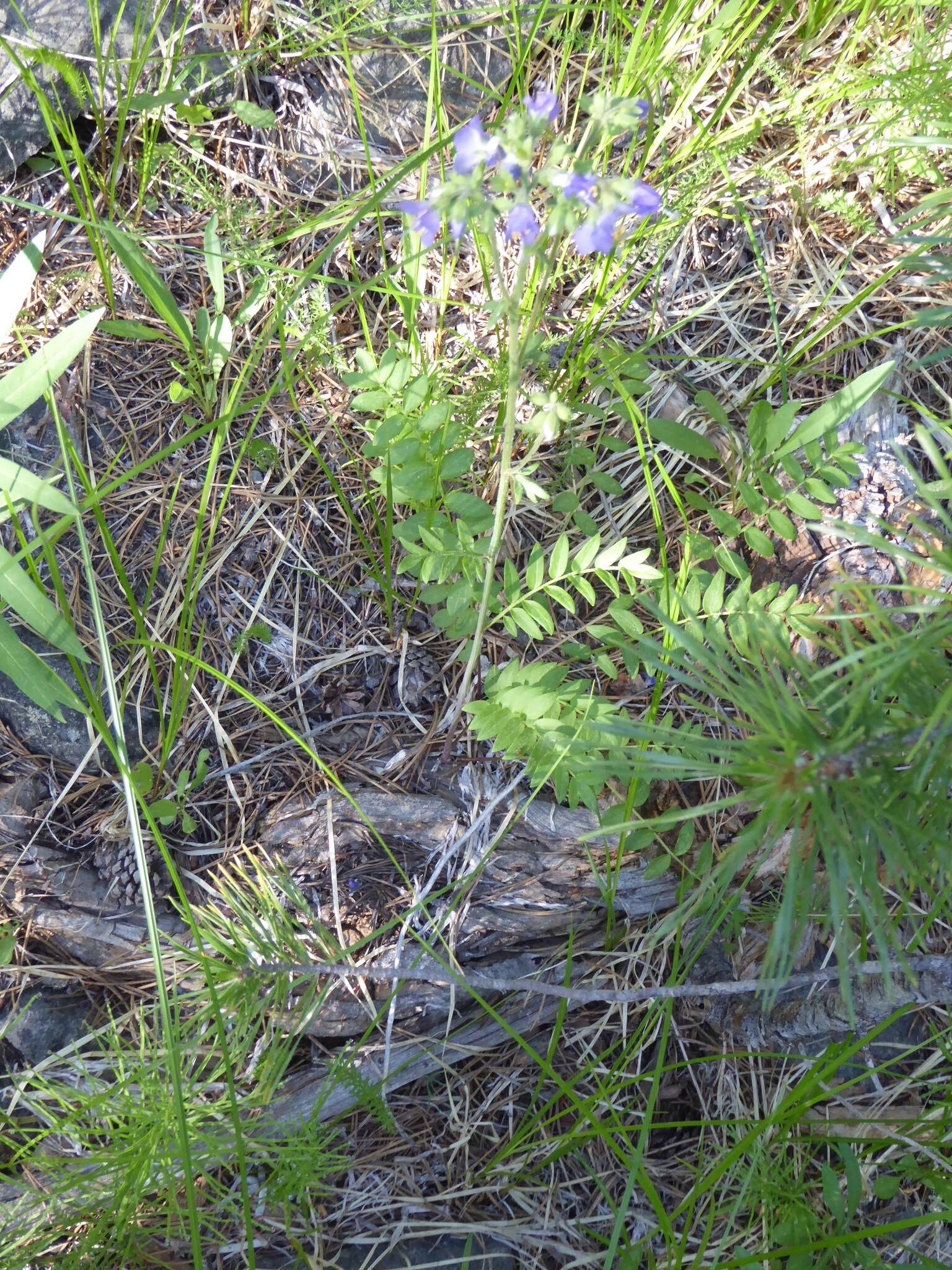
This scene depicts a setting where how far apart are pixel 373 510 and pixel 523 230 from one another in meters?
0.94

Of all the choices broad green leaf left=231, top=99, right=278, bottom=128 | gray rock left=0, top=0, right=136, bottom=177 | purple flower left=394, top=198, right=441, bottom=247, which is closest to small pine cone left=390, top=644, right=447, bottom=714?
purple flower left=394, top=198, right=441, bottom=247

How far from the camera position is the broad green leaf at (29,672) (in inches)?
77.8

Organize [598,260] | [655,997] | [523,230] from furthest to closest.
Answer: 1. [598,260]
2. [655,997]
3. [523,230]

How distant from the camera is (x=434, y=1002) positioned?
2.11 metres

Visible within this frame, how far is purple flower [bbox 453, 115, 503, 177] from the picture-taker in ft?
4.71

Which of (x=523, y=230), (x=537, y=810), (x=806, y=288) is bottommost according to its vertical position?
(x=537, y=810)

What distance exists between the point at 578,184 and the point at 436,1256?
220 centimetres

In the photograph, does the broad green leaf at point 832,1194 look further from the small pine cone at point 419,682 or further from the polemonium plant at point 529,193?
the polemonium plant at point 529,193

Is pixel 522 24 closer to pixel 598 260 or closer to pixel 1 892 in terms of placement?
pixel 598 260

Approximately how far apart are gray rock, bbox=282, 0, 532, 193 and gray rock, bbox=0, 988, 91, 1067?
2.29m

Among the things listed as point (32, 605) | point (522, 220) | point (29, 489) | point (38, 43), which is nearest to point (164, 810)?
point (32, 605)

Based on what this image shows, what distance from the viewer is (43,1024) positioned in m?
2.09

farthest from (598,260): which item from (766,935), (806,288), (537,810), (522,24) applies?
(766,935)

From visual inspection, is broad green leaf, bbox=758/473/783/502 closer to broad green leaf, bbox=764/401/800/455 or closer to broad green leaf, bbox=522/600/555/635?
broad green leaf, bbox=764/401/800/455
